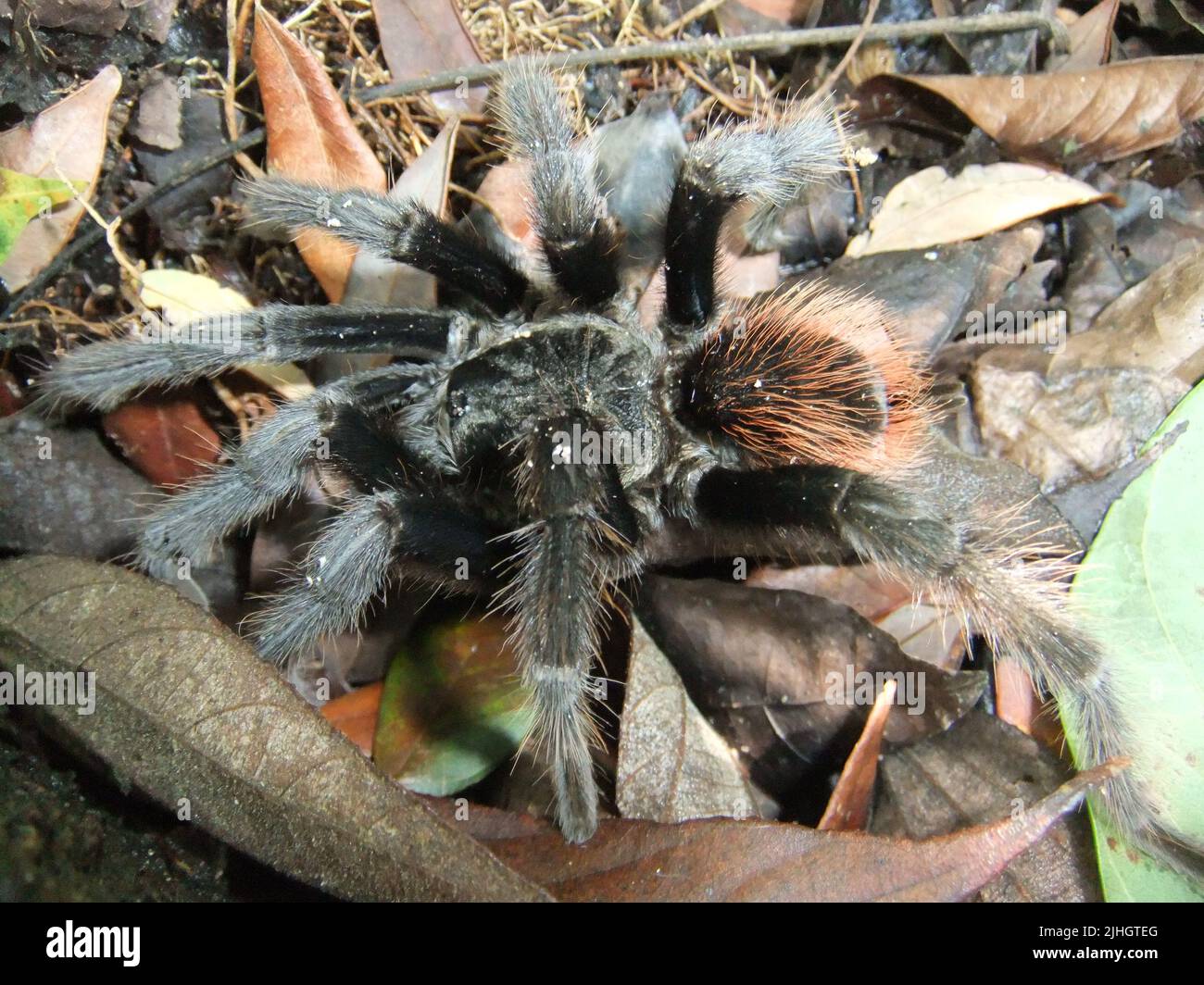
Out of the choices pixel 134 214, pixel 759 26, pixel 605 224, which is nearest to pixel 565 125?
pixel 605 224

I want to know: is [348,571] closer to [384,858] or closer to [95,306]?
[384,858]

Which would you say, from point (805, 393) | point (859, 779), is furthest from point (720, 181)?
point (859, 779)

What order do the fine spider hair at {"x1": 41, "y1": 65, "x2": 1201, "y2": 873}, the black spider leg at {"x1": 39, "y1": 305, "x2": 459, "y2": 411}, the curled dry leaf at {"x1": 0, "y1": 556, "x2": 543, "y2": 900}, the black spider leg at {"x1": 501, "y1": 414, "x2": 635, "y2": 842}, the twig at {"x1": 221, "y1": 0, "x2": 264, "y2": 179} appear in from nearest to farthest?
the curled dry leaf at {"x1": 0, "y1": 556, "x2": 543, "y2": 900}
the black spider leg at {"x1": 501, "y1": 414, "x2": 635, "y2": 842}
the fine spider hair at {"x1": 41, "y1": 65, "x2": 1201, "y2": 873}
the black spider leg at {"x1": 39, "y1": 305, "x2": 459, "y2": 411}
the twig at {"x1": 221, "y1": 0, "x2": 264, "y2": 179}

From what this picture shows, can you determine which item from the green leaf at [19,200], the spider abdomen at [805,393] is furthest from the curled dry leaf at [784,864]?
the green leaf at [19,200]

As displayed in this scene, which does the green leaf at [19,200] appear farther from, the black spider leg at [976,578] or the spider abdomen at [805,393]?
the black spider leg at [976,578]

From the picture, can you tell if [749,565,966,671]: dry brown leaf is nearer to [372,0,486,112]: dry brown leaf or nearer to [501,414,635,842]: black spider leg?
[501,414,635,842]: black spider leg

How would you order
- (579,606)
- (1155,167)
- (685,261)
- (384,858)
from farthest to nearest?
(1155,167) < (685,261) < (579,606) < (384,858)

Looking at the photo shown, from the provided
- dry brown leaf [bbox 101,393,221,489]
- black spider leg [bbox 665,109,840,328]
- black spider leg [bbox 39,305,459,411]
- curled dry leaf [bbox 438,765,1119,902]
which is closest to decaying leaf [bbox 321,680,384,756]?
curled dry leaf [bbox 438,765,1119,902]
